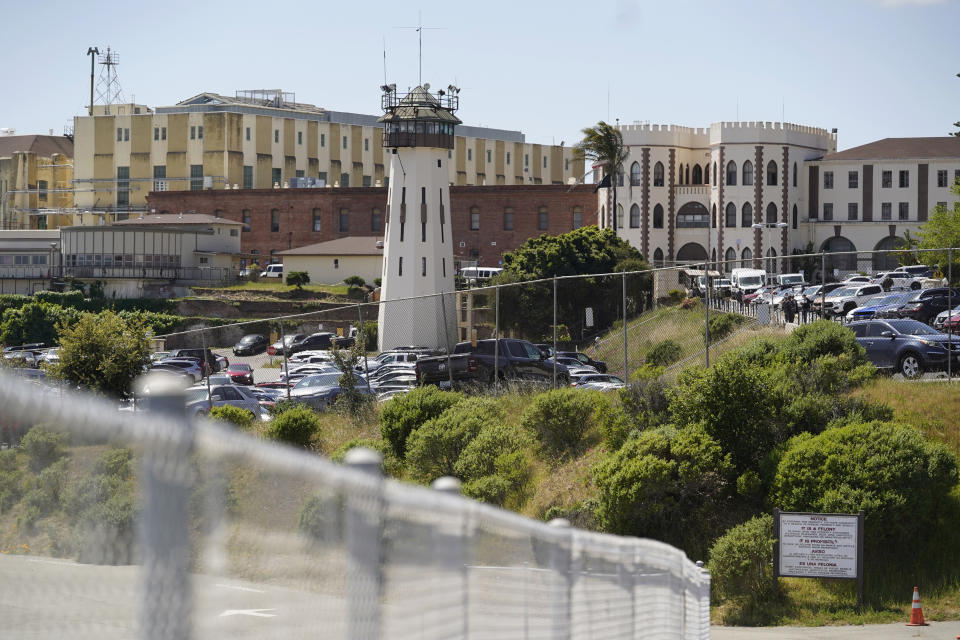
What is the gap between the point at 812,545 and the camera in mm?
18469

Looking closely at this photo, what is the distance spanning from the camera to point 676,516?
68.3ft

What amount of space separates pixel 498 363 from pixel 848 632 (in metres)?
13.9

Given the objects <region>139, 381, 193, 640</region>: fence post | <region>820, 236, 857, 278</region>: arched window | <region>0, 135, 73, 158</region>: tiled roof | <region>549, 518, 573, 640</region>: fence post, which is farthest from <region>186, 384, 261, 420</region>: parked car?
<region>0, 135, 73, 158</region>: tiled roof

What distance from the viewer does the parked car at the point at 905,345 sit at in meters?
25.2

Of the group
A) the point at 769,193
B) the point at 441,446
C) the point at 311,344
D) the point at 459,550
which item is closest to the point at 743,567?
the point at 441,446

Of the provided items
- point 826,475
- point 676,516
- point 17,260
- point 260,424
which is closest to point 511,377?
point 260,424

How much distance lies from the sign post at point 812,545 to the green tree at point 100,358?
17.3m

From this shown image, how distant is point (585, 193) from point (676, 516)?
3251 inches

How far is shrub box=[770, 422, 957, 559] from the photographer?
63.0 feet

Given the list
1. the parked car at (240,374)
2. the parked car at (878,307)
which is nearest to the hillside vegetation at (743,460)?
the parked car at (878,307)

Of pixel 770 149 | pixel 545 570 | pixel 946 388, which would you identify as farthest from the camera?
pixel 770 149

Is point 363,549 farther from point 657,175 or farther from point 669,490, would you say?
point 657,175

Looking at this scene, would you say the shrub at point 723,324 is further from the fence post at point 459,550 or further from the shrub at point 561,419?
the fence post at point 459,550

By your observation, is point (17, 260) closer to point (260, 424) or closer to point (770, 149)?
point (770, 149)
